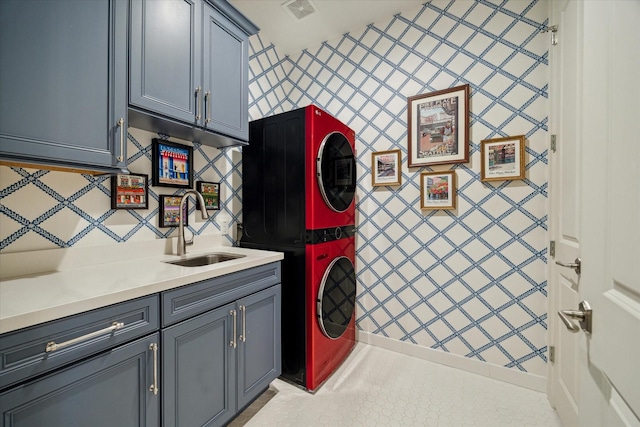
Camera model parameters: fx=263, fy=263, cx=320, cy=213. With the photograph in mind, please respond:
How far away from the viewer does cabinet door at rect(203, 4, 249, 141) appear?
1.55 meters

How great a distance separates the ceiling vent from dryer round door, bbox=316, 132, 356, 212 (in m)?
1.12

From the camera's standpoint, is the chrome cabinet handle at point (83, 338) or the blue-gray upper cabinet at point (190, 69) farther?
the blue-gray upper cabinet at point (190, 69)

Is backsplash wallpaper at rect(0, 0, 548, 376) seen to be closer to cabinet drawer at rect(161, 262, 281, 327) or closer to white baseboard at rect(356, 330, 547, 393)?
white baseboard at rect(356, 330, 547, 393)

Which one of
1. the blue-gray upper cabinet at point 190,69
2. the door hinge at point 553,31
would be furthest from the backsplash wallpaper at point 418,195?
the blue-gray upper cabinet at point 190,69

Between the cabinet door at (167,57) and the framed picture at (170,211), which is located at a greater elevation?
the cabinet door at (167,57)

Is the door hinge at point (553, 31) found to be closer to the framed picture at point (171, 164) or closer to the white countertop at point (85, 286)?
the white countertop at point (85, 286)

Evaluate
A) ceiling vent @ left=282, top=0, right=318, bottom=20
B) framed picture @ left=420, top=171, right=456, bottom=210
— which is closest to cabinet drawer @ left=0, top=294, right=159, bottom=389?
framed picture @ left=420, top=171, right=456, bottom=210

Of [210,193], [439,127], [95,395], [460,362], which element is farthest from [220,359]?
[439,127]

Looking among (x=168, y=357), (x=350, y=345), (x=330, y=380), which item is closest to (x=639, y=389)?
(x=168, y=357)

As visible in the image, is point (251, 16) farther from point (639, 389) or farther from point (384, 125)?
point (639, 389)

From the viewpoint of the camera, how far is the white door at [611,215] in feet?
1.63

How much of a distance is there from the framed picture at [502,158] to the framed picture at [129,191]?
2314 mm

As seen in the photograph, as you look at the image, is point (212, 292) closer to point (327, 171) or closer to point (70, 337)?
point (70, 337)

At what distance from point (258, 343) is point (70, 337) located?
3.09ft
